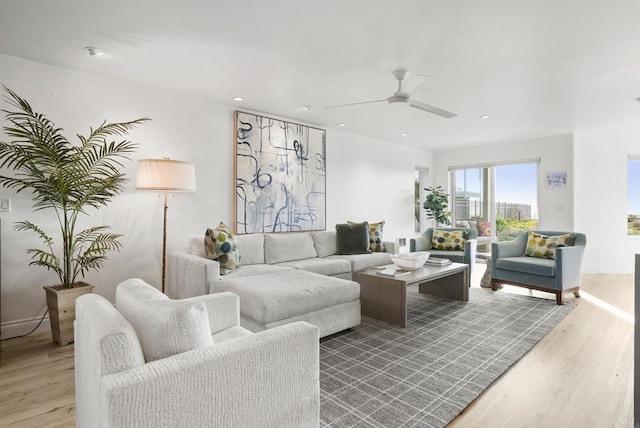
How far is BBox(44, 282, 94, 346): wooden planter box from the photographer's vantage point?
2748 mm

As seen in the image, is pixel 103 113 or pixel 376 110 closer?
pixel 103 113

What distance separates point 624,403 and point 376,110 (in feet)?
11.9

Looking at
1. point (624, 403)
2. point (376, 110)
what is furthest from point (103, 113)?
point (624, 403)

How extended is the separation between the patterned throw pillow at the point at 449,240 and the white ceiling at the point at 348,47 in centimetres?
184

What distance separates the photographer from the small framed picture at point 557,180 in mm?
5875

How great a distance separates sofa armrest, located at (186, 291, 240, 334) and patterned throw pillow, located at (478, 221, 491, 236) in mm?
6256

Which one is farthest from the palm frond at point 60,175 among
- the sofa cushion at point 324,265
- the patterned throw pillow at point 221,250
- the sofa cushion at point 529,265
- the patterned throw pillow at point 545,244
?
the patterned throw pillow at point 545,244

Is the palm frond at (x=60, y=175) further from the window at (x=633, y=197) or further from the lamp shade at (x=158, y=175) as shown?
the window at (x=633, y=197)

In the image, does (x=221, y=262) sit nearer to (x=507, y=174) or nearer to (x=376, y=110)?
(x=376, y=110)

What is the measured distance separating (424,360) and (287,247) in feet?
7.24

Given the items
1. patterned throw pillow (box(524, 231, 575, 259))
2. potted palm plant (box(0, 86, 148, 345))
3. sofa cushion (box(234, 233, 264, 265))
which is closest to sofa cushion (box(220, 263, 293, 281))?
sofa cushion (box(234, 233, 264, 265))

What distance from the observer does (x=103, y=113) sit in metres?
3.40

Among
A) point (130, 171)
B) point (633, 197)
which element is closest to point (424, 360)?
point (130, 171)

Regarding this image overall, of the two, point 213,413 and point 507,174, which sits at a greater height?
point 507,174
